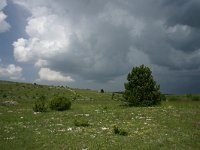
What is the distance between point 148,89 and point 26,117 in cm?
2158

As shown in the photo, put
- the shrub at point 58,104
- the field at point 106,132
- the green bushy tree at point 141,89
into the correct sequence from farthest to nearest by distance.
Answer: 1. the green bushy tree at point 141,89
2. the shrub at point 58,104
3. the field at point 106,132

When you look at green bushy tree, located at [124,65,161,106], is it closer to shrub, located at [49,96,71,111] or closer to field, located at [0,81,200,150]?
shrub, located at [49,96,71,111]

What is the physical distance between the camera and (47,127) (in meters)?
29.6

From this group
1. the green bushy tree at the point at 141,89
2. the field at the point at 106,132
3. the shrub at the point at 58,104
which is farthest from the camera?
the green bushy tree at the point at 141,89

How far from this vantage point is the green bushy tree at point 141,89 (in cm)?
5122

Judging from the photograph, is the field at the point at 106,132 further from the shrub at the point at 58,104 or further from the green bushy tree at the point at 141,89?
the green bushy tree at the point at 141,89

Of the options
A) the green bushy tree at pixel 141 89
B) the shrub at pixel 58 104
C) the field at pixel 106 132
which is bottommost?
the field at pixel 106 132

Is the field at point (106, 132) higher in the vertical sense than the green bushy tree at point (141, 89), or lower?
lower

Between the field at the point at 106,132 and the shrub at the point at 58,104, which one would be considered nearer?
the field at the point at 106,132

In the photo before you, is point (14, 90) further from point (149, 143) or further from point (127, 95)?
point (149, 143)

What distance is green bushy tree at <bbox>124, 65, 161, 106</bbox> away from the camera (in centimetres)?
5122

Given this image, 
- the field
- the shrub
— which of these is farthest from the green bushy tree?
the field

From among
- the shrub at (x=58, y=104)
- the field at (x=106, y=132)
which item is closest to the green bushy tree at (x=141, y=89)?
the shrub at (x=58, y=104)

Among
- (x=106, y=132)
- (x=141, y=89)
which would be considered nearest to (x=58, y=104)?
(x=141, y=89)
